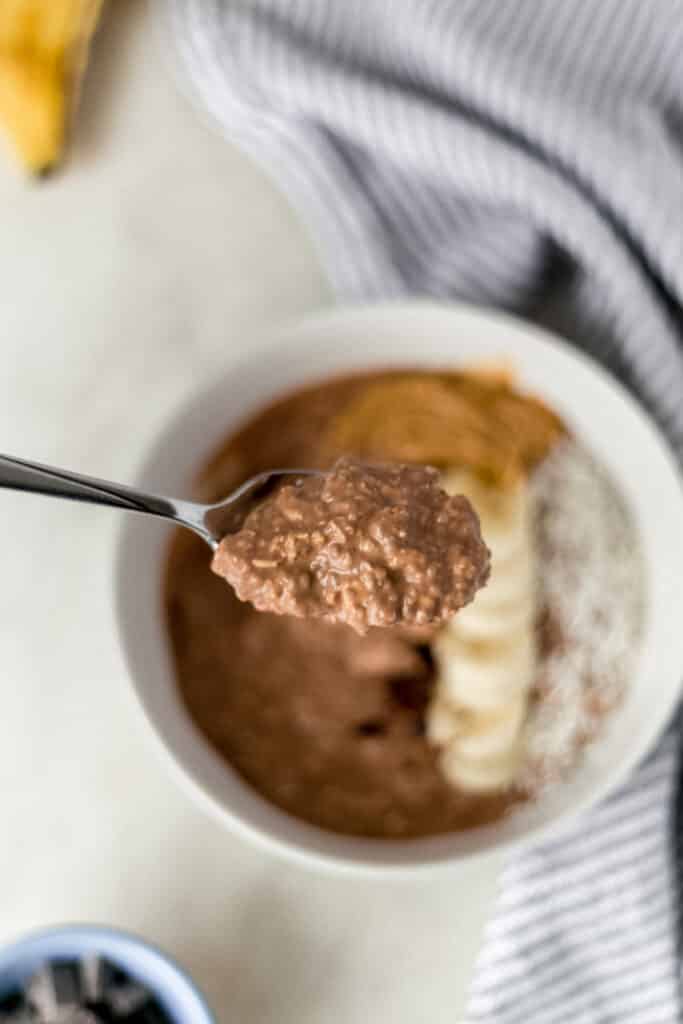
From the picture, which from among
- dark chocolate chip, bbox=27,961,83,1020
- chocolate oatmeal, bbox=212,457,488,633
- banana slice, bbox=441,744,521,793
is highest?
chocolate oatmeal, bbox=212,457,488,633

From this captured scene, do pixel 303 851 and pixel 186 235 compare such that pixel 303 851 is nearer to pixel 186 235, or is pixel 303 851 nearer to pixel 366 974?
pixel 366 974

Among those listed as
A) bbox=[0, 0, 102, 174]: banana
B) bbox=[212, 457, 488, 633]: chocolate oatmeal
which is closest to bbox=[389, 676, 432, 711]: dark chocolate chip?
bbox=[212, 457, 488, 633]: chocolate oatmeal

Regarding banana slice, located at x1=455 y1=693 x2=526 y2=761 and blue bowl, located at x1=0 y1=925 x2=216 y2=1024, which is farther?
banana slice, located at x1=455 y1=693 x2=526 y2=761

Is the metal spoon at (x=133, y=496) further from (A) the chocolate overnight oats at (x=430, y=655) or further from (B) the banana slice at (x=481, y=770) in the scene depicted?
(B) the banana slice at (x=481, y=770)

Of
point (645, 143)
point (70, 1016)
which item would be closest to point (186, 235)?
point (645, 143)

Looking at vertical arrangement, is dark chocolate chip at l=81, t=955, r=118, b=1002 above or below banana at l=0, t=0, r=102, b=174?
below

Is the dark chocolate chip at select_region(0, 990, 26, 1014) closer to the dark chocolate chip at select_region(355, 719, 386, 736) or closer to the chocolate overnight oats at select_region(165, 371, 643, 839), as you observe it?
the chocolate overnight oats at select_region(165, 371, 643, 839)

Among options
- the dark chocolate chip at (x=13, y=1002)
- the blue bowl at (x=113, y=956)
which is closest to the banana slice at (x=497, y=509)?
the blue bowl at (x=113, y=956)
